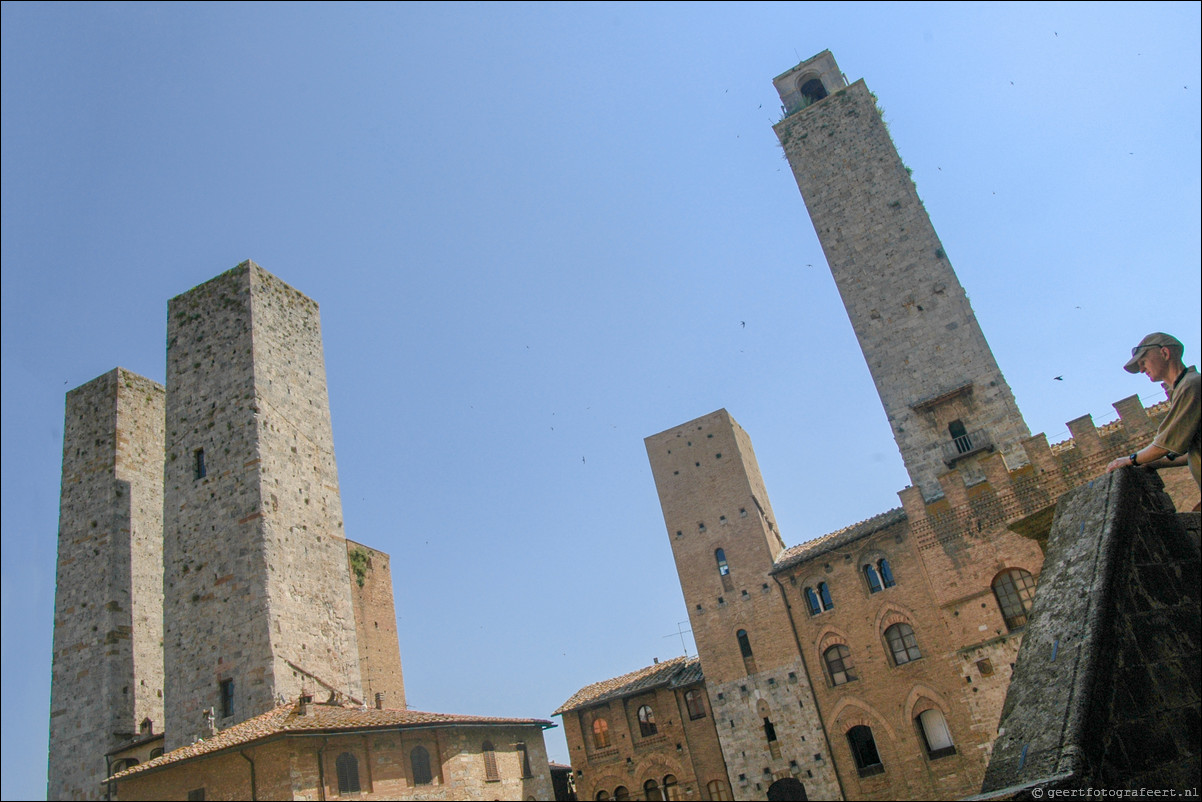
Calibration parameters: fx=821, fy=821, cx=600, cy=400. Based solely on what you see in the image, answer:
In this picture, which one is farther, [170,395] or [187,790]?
[170,395]

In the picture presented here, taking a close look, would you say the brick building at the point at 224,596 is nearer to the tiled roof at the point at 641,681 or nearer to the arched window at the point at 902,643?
the tiled roof at the point at 641,681

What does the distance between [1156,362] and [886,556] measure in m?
20.8

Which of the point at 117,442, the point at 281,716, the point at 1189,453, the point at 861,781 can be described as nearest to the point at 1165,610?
the point at 1189,453

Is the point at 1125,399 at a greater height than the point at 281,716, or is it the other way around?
the point at 1125,399

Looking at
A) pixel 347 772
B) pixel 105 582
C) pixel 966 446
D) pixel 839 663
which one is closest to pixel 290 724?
pixel 347 772

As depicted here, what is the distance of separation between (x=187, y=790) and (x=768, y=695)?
16127mm

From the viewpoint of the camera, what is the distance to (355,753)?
52.9 feet

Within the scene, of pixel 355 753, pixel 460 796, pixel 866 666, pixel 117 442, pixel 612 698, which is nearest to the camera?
pixel 355 753

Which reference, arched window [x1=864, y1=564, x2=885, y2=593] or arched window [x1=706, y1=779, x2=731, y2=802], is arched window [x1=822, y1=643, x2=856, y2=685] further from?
arched window [x1=706, y1=779, x2=731, y2=802]

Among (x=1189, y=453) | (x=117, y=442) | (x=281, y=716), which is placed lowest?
(x=1189, y=453)

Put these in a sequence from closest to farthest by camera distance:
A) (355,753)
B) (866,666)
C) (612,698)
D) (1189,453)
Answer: (1189,453) → (355,753) → (866,666) → (612,698)

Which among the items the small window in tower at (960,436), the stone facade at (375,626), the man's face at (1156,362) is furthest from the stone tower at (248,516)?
the man's face at (1156,362)

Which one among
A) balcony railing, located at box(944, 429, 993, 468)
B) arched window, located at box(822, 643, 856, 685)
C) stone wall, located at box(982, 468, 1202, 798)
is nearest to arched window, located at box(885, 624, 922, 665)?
arched window, located at box(822, 643, 856, 685)

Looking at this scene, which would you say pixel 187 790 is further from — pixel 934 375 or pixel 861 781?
pixel 934 375
